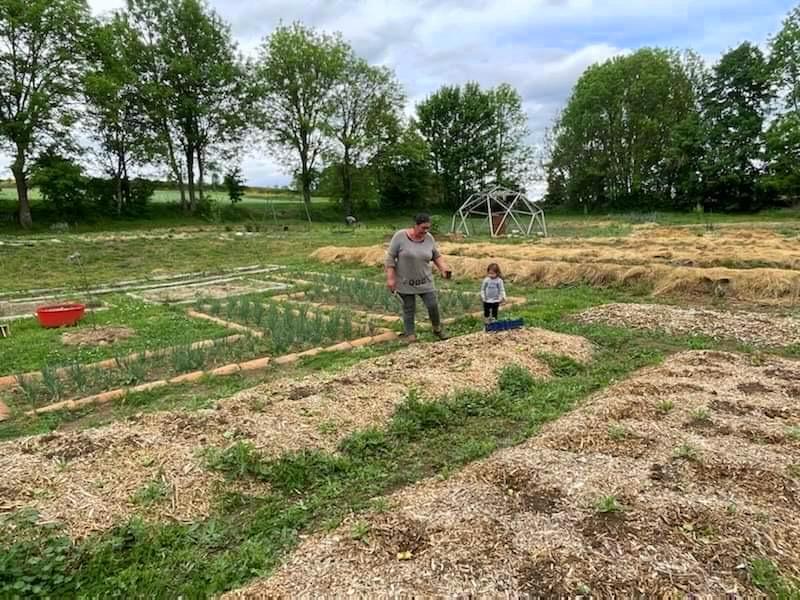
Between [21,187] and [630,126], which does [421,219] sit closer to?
[21,187]

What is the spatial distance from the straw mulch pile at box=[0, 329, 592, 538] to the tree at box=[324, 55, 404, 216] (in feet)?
96.2

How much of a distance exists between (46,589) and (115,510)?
44 cm

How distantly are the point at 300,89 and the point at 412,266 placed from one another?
30.1m

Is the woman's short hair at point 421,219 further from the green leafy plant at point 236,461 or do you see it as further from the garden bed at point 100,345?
the green leafy plant at point 236,461

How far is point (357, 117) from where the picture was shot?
1297 inches

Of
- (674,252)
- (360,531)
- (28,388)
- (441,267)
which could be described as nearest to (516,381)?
(441,267)

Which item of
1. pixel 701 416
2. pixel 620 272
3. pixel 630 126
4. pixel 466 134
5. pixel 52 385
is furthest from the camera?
pixel 466 134

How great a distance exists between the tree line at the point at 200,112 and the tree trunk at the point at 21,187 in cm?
4

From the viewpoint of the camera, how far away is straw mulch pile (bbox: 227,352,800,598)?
72.6 inches

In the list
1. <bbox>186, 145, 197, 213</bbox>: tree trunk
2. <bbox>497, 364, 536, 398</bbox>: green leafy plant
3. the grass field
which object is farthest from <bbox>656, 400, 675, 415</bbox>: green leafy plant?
<bbox>186, 145, 197, 213</bbox>: tree trunk

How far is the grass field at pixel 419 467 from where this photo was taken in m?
1.95

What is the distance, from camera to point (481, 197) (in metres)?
19.2

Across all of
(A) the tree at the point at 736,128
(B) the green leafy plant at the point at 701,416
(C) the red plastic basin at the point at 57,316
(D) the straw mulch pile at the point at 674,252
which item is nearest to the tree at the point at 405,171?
(A) the tree at the point at 736,128

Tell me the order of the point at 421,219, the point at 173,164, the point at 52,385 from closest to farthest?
the point at 52,385
the point at 421,219
the point at 173,164
